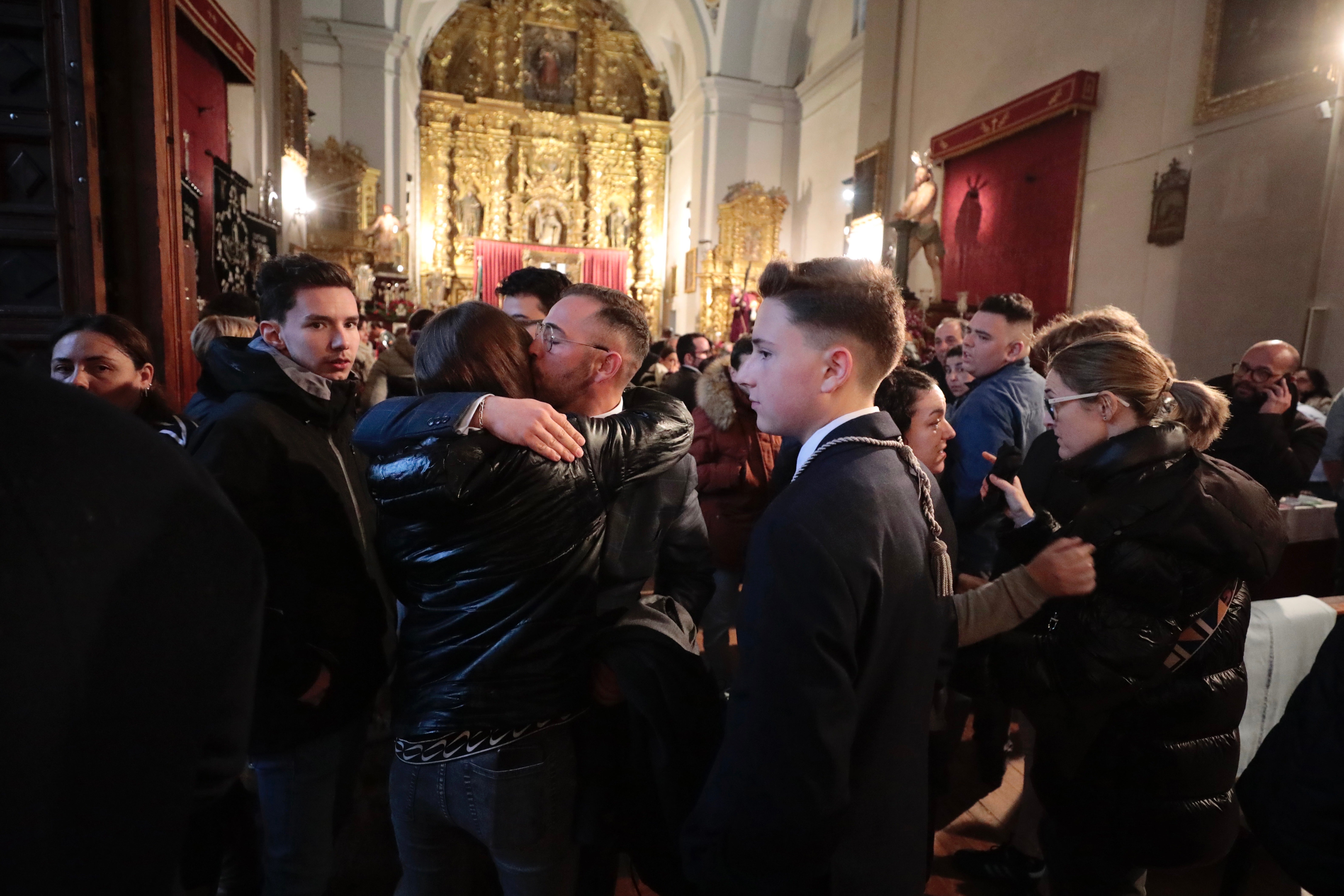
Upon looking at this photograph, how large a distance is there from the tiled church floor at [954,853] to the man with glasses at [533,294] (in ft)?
5.78

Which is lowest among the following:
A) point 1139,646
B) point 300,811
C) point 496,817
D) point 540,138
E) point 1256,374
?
point 300,811

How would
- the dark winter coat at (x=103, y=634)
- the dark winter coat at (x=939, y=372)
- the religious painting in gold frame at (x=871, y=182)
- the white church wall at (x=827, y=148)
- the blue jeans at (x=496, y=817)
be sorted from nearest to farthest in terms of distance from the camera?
the dark winter coat at (x=103, y=634)
the blue jeans at (x=496, y=817)
the dark winter coat at (x=939, y=372)
the religious painting in gold frame at (x=871, y=182)
the white church wall at (x=827, y=148)

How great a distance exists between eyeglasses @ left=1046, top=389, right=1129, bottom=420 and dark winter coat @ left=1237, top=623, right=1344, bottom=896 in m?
0.59

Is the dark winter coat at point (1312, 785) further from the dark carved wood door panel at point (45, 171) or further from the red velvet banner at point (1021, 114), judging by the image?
the red velvet banner at point (1021, 114)

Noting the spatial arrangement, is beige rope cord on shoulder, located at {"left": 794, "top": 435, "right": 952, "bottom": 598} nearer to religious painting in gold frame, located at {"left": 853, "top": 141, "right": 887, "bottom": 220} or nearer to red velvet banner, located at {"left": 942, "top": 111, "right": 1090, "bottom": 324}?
red velvet banner, located at {"left": 942, "top": 111, "right": 1090, "bottom": 324}

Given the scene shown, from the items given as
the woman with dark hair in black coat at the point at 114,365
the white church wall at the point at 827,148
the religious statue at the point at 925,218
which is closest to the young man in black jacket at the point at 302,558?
the woman with dark hair in black coat at the point at 114,365

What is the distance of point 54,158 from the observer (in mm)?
2898

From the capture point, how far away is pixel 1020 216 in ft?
26.6

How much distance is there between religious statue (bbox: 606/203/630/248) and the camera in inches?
738

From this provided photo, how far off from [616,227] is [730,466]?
17.0m

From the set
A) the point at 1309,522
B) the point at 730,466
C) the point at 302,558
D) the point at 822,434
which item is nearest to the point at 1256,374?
Answer: the point at 1309,522

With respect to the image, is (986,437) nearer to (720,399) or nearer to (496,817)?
(720,399)

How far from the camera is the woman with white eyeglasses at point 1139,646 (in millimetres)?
1435

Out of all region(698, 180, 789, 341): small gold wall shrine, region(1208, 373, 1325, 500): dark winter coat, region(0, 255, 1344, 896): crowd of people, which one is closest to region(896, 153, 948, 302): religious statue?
region(1208, 373, 1325, 500): dark winter coat
